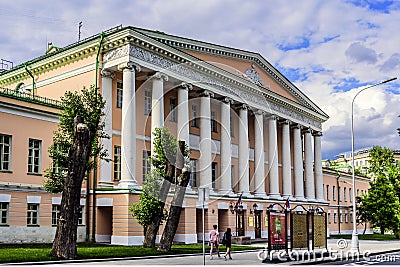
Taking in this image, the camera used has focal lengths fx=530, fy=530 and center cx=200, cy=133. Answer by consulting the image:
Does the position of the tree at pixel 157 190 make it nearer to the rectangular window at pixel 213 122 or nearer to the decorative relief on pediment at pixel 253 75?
the rectangular window at pixel 213 122

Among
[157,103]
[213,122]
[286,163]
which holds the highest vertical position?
[213,122]

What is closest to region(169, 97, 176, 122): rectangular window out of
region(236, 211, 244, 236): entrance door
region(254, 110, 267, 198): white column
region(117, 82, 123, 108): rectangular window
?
region(117, 82, 123, 108): rectangular window

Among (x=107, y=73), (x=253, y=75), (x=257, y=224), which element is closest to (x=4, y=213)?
(x=107, y=73)

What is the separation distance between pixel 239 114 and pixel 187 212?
1285 cm

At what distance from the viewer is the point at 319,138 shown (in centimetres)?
6172

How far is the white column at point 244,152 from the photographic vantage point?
1793 inches

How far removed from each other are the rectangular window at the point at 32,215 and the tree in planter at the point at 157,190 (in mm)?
5814

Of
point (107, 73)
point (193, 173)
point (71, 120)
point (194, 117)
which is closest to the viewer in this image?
point (71, 120)

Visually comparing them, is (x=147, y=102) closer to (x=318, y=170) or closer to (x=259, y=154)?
(x=259, y=154)

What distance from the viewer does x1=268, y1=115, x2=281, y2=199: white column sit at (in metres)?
50.5

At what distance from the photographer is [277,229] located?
76.0 ft

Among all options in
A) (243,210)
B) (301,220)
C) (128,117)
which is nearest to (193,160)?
(243,210)

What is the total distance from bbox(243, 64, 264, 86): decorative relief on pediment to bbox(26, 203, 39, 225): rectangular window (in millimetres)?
23283

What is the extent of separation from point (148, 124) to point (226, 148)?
8029 millimetres
